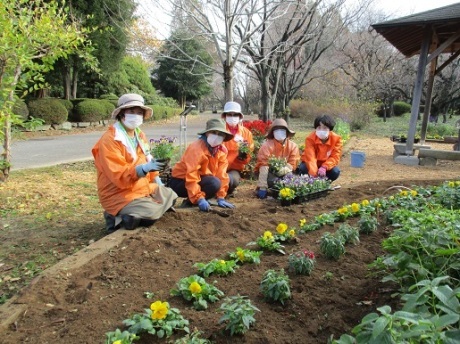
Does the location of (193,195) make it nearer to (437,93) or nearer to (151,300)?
(151,300)

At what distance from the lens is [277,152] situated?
17.6ft

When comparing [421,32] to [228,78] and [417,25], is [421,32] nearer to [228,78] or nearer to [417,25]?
[417,25]

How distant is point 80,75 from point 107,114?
3.53 metres

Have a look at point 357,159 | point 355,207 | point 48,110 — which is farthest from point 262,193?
point 48,110

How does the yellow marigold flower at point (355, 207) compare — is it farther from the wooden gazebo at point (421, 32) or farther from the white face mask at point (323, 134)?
the wooden gazebo at point (421, 32)

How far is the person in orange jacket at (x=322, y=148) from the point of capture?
5324 millimetres

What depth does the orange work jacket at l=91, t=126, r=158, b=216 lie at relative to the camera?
3.39 m

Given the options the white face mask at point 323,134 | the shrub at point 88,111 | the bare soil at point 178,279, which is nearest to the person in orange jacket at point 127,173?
the bare soil at point 178,279

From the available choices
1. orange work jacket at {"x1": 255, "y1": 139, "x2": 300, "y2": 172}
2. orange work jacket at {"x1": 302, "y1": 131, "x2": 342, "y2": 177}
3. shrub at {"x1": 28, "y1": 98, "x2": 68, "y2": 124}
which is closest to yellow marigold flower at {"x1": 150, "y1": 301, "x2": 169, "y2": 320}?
orange work jacket at {"x1": 255, "y1": 139, "x2": 300, "y2": 172}

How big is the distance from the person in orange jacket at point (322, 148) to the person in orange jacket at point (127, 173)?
2.39 m

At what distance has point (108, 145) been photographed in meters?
3.40

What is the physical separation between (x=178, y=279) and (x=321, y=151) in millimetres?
3556

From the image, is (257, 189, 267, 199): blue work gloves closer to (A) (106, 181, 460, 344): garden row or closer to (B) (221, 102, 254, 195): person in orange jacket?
(B) (221, 102, 254, 195): person in orange jacket

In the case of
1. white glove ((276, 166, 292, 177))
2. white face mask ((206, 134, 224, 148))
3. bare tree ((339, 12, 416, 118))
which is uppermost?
bare tree ((339, 12, 416, 118))
